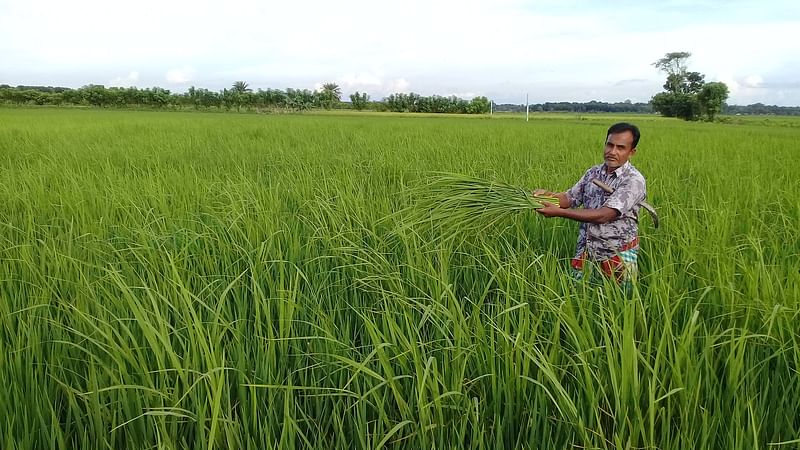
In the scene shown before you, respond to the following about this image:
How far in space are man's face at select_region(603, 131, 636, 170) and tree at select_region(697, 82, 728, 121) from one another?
4192 centimetres

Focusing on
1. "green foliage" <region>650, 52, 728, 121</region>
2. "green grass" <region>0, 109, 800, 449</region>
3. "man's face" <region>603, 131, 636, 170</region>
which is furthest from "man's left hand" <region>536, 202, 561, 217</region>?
"green foliage" <region>650, 52, 728, 121</region>

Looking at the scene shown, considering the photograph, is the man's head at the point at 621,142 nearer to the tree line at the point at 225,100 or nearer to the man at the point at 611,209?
the man at the point at 611,209

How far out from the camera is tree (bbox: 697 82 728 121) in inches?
1441

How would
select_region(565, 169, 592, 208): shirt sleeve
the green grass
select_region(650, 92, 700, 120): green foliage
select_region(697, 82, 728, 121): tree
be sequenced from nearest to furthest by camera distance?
the green grass
select_region(565, 169, 592, 208): shirt sleeve
select_region(697, 82, 728, 121): tree
select_region(650, 92, 700, 120): green foliage

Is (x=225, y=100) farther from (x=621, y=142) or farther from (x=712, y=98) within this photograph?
(x=621, y=142)

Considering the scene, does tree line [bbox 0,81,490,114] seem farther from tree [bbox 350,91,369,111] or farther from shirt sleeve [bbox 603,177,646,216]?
shirt sleeve [bbox 603,177,646,216]

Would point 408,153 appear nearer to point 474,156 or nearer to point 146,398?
point 474,156

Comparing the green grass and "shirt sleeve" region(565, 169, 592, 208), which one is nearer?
the green grass

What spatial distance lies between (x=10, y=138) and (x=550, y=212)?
29.6 feet

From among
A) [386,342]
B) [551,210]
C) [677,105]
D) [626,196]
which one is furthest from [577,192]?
[677,105]

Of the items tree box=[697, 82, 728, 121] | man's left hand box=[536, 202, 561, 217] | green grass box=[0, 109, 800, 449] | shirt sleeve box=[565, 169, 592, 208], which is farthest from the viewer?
tree box=[697, 82, 728, 121]

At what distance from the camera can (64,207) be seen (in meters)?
3.12

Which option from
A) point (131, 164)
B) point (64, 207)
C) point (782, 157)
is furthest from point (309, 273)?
point (782, 157)

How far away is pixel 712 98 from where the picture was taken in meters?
36.9
